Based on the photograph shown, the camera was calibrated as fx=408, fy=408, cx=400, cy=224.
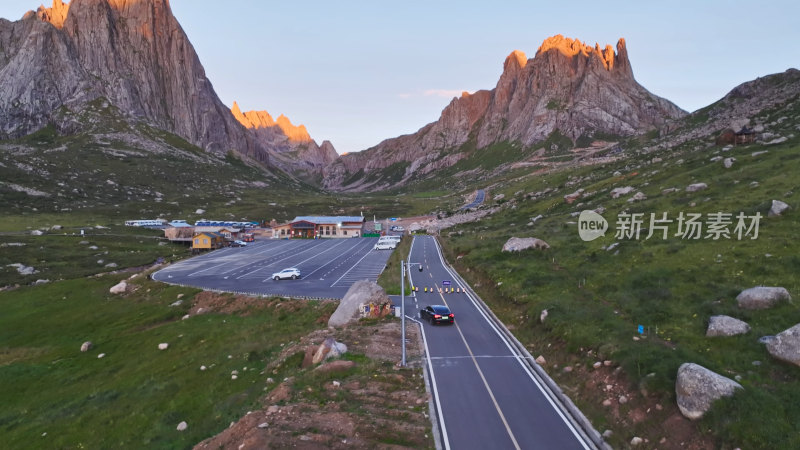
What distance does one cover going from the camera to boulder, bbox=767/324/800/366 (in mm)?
18203

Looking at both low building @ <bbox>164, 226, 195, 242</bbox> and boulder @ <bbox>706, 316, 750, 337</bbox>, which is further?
low building @ <bbox>164, 226, 195, 242</bbox>

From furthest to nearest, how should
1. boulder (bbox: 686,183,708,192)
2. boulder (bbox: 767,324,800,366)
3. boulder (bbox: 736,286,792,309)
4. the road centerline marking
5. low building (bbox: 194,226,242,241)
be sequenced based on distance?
1. low building (bbox: 194,226,242,241)
2. boulder (bbox: 686,183,708,192)
3. boulder (bbox: 736,286,792,309)
4. the road centerline marking
5. boulder (bbox: 767,324,800,366)

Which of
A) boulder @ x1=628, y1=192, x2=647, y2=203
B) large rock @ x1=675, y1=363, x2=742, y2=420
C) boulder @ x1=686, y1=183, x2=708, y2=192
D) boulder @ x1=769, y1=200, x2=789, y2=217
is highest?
boulder @ x1=686, y1=183, x2=708, y2=192

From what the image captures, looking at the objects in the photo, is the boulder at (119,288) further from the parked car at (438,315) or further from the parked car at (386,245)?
the parked car at (438,315)

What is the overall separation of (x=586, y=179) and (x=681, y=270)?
3226 inches

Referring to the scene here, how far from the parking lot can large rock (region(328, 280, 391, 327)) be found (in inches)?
→ 378

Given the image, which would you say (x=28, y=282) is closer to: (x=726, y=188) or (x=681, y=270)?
(x=681, y=270)

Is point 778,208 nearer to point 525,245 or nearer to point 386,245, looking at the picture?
point 525,245

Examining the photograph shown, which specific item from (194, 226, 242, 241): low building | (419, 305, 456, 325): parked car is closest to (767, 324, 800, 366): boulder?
(419, 305, 456, 325): parked car

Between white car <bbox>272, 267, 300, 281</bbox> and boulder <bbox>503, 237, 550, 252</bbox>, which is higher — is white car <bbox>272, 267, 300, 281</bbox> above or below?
below

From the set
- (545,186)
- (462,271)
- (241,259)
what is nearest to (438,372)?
(462,271)

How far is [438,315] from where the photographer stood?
3591 cm

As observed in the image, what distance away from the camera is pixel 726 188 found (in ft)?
173

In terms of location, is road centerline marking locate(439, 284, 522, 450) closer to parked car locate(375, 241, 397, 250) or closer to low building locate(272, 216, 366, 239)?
parked car locate(375, 241, 397, 250)
